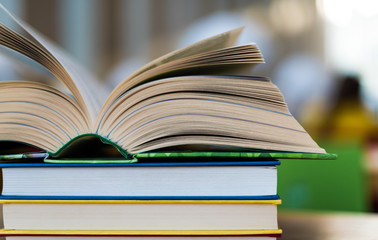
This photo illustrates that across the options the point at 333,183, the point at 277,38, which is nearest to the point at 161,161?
the point at 333,183

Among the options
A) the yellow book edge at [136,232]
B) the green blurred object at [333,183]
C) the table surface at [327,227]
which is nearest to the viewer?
the yellow book edge at [136,232]

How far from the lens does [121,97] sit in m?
0.45

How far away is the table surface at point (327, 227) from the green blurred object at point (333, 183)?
0.49 meters

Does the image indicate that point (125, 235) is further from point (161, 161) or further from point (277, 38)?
point (277, 38)

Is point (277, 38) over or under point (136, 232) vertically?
over

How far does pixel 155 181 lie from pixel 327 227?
384 mm

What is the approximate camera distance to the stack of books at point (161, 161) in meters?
0.45

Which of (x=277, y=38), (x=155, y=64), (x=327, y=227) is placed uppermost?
(x=277, y=38)

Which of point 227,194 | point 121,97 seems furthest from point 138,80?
point 227,194

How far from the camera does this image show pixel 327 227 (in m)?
0.70

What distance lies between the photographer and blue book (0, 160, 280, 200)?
1.46 ft

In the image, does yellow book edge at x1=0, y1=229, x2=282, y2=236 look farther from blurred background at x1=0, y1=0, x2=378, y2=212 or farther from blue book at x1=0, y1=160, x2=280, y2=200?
blurred background at x1=0, y1=0, x2=378, y2=212

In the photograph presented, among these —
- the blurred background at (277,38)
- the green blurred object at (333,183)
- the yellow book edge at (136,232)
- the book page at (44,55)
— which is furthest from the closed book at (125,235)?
the blurred background at (277,38)

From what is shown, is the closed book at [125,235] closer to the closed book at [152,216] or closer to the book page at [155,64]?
the closed book at [152,216]
